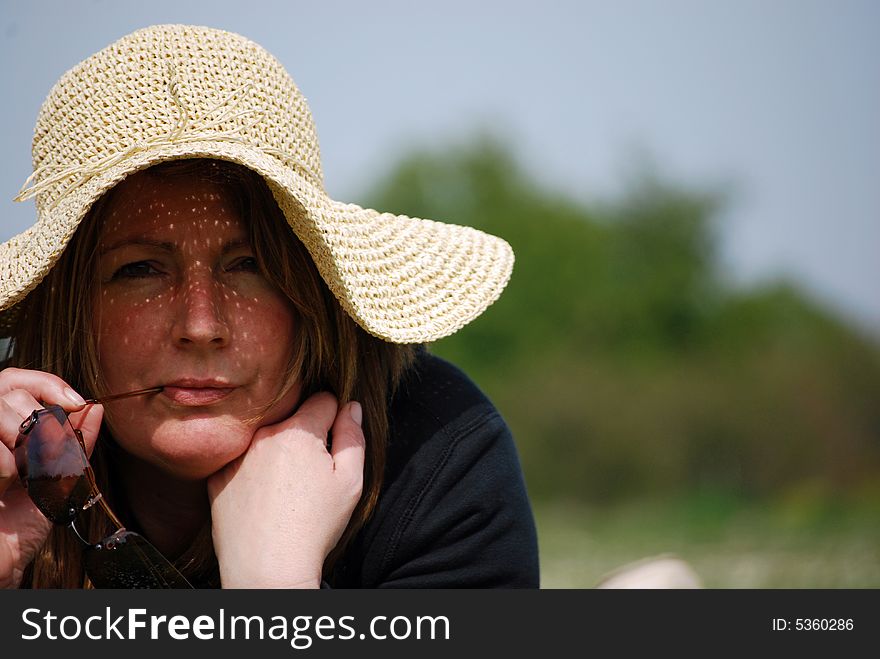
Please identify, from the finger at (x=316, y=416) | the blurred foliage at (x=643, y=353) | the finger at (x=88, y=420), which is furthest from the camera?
the blurred foliage at (x=643, y=353)

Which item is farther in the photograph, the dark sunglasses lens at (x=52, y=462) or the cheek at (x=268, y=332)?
the cheek at (x=268, y=332)

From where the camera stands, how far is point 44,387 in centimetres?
215

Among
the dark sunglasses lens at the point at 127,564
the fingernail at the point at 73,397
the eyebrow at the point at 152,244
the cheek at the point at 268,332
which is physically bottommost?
the dark sunglasses lens at the point at 127,564

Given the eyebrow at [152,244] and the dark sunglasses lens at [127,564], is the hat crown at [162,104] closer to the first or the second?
the eyebrow at [152,244]

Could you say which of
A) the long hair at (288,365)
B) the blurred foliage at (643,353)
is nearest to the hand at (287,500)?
→ the long hair at (288,365)

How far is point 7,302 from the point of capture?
2.20m

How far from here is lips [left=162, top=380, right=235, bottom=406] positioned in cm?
217

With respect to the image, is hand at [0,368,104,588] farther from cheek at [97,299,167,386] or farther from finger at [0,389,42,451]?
cheek at [97,299,167,386]

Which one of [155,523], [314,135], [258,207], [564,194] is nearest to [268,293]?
[258,207]

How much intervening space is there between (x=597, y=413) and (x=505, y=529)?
14189 millimetres

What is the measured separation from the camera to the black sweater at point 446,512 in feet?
8.28

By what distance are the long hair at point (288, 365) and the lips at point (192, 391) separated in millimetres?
178

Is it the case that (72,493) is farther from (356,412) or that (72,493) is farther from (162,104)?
(162,104)
